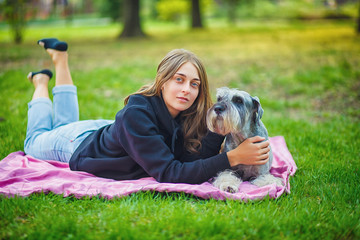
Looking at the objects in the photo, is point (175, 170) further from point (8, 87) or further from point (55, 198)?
point (8, 87)

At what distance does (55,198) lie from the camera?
293cm

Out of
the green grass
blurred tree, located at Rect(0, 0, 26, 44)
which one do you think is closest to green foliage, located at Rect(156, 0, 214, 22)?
blurred tree, located at Rect(0, 0, 26, 44)

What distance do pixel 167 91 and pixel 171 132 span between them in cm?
45

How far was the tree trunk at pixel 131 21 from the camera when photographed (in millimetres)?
19016

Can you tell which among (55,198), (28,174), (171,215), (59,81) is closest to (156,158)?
(171,215)

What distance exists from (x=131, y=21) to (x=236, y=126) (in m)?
18.1

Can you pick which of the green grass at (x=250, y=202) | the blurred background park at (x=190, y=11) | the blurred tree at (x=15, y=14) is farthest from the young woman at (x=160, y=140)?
the blurred background park at (x=190, y=11)

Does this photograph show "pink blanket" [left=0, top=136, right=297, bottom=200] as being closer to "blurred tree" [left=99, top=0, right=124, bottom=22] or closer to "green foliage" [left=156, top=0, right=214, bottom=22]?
"blurred tree" [left=99, top=0, right=124, bottom=22]

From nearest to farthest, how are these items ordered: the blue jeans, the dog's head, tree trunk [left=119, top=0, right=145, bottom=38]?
the dog's head → the blue jeans → tree trunk [left=119, top=0, right=145, bottom=38]

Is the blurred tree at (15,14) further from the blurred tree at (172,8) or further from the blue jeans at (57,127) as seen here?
the blurred tree at (172,8)

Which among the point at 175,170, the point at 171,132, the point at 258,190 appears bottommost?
the point at 258,190

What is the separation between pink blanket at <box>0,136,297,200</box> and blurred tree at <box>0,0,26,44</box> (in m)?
12.9

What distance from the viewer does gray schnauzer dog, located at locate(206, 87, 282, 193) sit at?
291 centimetres

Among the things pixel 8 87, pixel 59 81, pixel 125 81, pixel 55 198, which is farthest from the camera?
pixel 125 81
